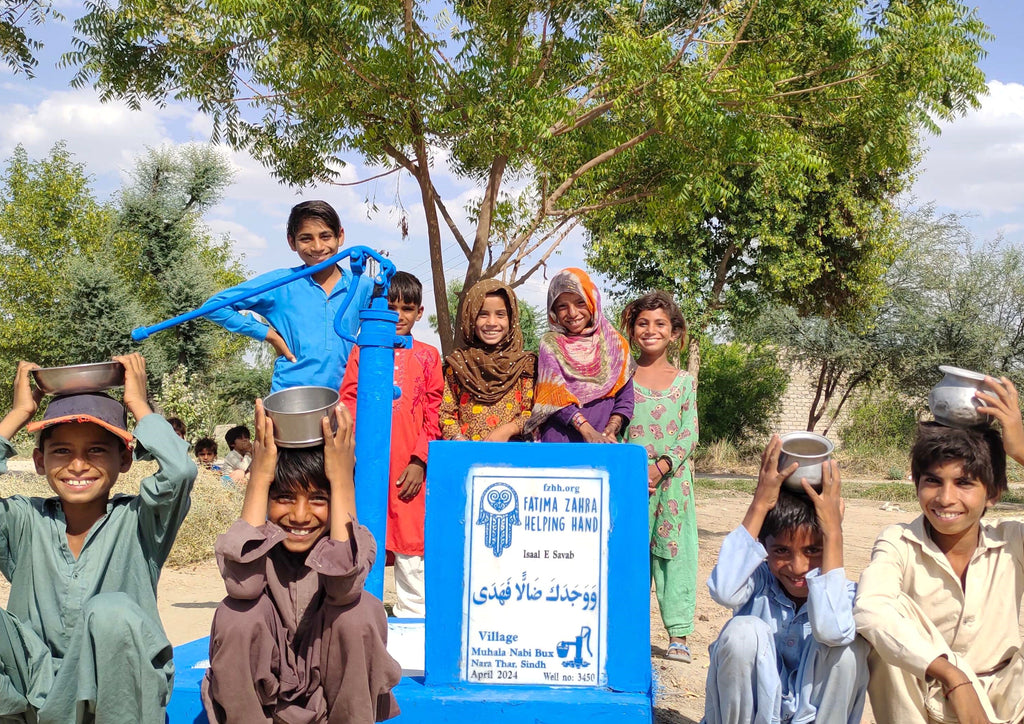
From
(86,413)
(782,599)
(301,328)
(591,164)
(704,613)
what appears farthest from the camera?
(591,164)

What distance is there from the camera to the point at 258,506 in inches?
100

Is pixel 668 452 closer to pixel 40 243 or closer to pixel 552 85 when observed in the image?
A: pixel 552 85

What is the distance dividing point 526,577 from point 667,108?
177 inches

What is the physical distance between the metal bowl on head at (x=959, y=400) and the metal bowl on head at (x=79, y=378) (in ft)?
8.37

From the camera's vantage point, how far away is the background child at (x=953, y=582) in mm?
2768

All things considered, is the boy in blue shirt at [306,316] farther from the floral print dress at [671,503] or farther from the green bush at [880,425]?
the green bush at [880,425]

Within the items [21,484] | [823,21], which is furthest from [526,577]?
[21,484]

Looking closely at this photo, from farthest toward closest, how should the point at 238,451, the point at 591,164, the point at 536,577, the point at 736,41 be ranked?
the point at 238,451, the point at 591,164, the point at 736,41, the point at 536,577

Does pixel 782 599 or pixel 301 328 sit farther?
pixel 301 328

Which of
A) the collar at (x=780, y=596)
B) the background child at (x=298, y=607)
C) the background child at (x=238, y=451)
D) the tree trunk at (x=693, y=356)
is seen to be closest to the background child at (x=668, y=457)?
the collar at (x=780, y=596)

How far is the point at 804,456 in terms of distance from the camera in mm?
A: 2807

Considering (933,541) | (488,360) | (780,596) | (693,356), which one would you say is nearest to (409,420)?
(488,360)

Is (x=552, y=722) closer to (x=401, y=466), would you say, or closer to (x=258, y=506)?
(x=258, y=506)

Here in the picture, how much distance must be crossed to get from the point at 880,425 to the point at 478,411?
21.1 meters
